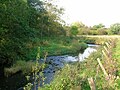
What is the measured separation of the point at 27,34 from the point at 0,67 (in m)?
4.39

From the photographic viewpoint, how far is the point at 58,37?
64.0 metres

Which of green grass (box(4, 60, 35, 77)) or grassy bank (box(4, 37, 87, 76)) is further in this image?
grassy bank (box(4, 37, 87, 76))

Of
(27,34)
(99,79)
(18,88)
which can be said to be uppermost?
(27,34)

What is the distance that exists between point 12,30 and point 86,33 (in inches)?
2830

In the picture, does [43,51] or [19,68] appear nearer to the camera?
[19,68]

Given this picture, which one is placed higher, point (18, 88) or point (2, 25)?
point (2, 25)

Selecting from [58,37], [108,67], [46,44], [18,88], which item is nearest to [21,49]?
[18,88]

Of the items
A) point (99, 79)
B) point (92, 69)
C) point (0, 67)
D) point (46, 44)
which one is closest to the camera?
point (99, 79)

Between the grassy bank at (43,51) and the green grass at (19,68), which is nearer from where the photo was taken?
the green grass at (19,68)

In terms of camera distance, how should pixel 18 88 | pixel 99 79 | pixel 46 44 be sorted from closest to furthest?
pixel 99 79
pixel 18 88
pixel 46 44

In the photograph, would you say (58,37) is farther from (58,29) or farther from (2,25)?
(2,25)

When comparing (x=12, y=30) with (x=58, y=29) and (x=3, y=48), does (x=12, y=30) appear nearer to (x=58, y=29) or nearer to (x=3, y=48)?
(x=3, y=48)

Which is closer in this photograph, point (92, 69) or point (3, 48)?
point (92, 69)

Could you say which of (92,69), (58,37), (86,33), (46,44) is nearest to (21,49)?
(92,69)
